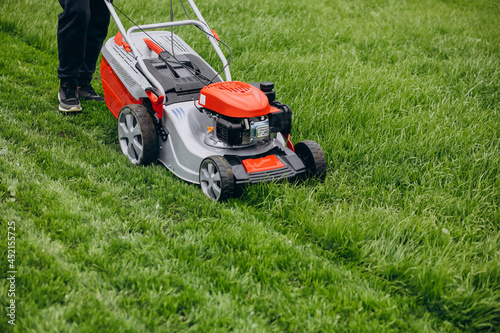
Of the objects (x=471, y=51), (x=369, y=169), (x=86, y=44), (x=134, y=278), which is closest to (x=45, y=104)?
(x=86, y=44)

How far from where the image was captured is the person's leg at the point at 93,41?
13.7ft

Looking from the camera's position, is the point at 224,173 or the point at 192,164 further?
the point at 192,164

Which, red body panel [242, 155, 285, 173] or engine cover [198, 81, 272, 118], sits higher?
engine cover [198, 81, 272, 118]

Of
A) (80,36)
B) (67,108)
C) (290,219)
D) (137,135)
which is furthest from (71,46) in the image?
(290,219)

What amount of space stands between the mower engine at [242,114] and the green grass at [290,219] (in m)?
0.36


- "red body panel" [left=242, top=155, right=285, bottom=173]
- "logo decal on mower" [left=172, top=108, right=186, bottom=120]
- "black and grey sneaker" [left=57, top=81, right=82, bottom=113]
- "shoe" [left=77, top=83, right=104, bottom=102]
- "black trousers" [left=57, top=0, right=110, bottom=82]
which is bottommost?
"shoe" [left=77, top=83, right=104, bottom=102]

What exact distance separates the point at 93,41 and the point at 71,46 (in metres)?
0.42

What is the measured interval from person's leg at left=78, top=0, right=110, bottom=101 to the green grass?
1.10 ft

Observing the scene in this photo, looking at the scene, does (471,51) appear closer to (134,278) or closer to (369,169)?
(369,169)

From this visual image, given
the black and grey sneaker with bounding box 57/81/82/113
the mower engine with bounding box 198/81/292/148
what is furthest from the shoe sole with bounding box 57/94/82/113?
the mower engine with bounding box 198/81/292/148

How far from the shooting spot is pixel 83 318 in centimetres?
202

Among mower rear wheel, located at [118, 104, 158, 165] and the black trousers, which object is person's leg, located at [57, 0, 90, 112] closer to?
the black trousers

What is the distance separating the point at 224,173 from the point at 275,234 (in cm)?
48

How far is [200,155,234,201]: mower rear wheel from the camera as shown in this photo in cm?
283
